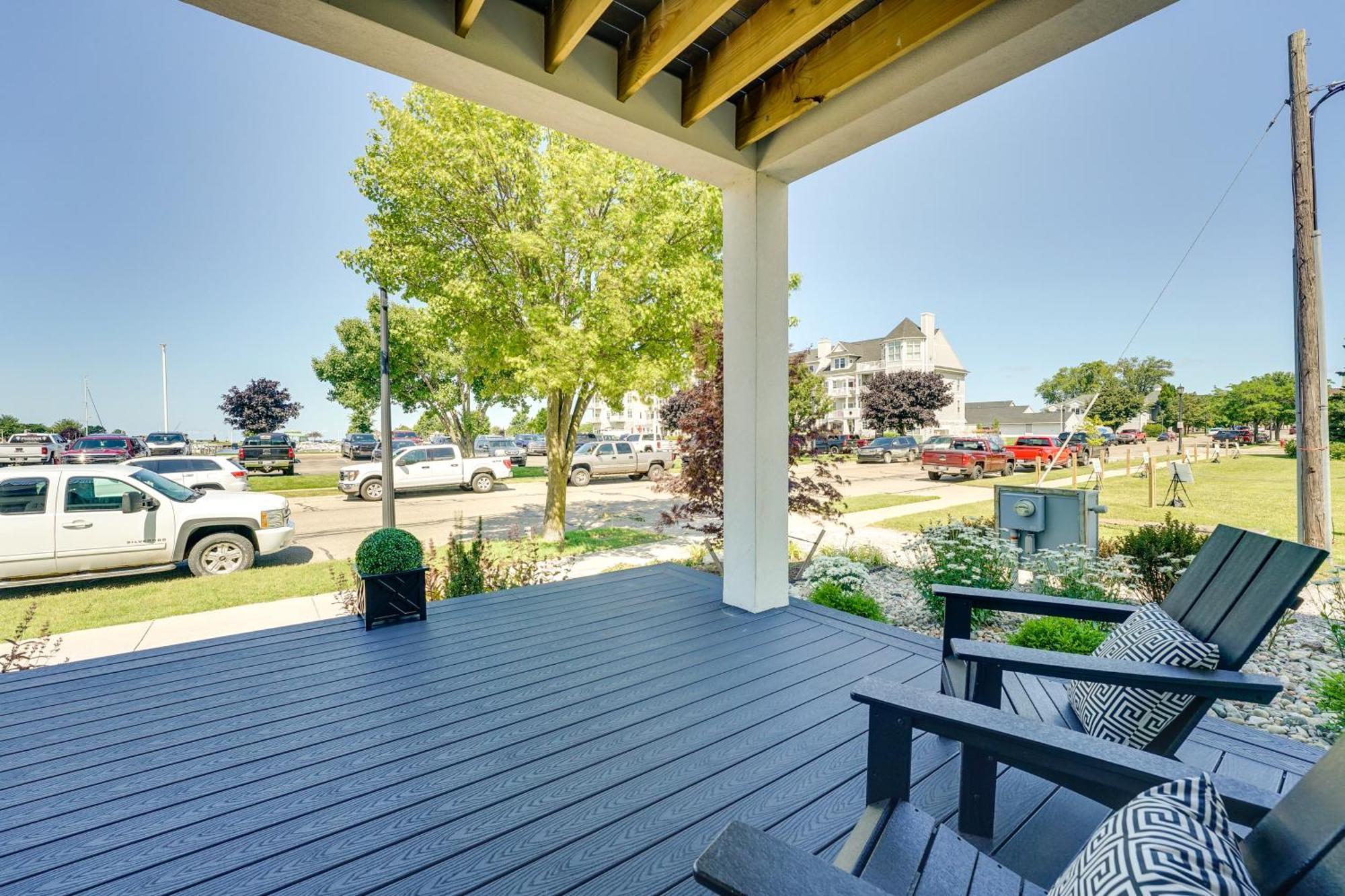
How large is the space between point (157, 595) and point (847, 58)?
22.2 feet

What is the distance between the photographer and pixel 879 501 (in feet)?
34.7

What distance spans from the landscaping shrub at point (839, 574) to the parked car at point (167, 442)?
15.1 m

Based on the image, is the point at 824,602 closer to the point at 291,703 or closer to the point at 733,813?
the point at 733,813

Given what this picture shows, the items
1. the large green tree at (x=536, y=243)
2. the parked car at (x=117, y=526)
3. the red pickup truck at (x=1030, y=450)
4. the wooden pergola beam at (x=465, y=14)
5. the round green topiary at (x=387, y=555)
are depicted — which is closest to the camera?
the wooden pergola beam at (x=465, y=14)

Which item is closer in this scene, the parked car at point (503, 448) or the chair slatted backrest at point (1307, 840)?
the chair slatted backrest at point (1307, 840)

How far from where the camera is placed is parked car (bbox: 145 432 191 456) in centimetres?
1309

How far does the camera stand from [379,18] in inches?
72.7

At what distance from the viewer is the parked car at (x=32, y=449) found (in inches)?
361

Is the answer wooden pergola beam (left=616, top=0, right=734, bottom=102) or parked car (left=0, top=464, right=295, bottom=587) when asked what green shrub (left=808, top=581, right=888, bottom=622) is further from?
parked car (left=0, top=464, right=295, bottom=587)

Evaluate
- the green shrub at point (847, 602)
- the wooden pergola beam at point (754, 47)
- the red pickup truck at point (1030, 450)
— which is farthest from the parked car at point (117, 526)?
the red pickup truck at point (1030, 450)

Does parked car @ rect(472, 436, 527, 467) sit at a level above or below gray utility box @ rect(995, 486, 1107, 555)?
above

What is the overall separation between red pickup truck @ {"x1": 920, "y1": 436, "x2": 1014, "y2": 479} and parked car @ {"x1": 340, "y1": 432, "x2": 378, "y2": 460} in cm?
1710

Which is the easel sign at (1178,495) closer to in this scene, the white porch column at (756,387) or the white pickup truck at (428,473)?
the white porch column at (756,387)

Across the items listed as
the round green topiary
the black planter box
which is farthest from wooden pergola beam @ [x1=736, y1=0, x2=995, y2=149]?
the black planter box
